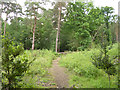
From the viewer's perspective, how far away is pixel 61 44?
2.21 meters

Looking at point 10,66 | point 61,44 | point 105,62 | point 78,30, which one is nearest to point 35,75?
point 10,66

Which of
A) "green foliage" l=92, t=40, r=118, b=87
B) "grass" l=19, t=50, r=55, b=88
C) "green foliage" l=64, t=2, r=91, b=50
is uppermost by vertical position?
"green foliage" l=64, t=2, r=91, b=50

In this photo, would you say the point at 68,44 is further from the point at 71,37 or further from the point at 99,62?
the point at 99,62

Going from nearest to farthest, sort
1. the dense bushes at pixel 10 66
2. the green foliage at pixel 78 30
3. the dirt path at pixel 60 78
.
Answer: the dense bushes at pixel 10 66, the dirt path at pixel 60 78, the green foliage at pixel 78 30

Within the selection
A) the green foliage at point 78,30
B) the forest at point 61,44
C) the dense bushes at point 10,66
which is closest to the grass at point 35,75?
the forest at point 61,44

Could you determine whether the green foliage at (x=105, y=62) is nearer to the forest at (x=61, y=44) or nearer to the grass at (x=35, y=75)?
the forest at (x=61, y=44)

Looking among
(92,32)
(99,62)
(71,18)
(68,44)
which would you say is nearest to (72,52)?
(68,44)

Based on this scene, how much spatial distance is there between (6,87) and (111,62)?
118 centimetres

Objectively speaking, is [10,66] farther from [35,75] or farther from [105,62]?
[105,62]

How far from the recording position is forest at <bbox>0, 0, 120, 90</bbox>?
0.87 m

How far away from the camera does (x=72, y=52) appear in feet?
7.09

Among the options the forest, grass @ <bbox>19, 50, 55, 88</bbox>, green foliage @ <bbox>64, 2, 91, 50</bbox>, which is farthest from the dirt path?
green foliage @ <bbox>64, 2, 91, 50</bbox>

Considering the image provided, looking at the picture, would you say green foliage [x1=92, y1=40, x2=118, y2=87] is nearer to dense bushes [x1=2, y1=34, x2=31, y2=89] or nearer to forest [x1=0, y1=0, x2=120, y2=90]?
forest [x1=0, y1=0, x2=120, y2=90]

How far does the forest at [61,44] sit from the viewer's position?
867 mm
